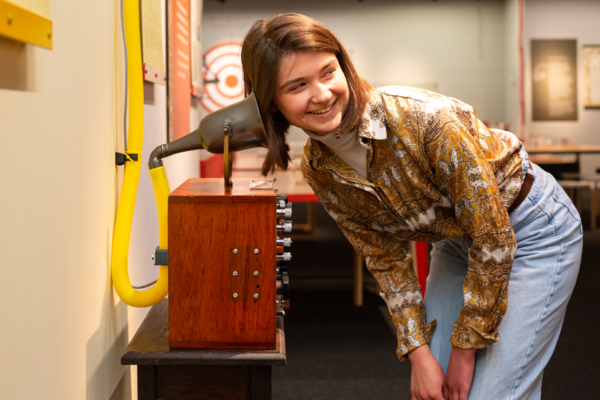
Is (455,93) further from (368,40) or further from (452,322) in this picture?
(452,322)

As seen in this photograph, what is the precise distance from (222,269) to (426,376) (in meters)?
0.57

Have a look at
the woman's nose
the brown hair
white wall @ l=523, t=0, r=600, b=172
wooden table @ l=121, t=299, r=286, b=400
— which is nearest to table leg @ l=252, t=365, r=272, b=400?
wooden table @ l=121, t=299, r=286, b=400

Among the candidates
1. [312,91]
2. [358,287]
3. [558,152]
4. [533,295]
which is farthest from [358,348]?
[558,152]

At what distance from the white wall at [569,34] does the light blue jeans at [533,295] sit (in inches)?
304

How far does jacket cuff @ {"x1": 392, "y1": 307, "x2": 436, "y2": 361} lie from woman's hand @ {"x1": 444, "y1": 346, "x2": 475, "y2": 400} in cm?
9

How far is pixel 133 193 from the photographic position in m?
1.37

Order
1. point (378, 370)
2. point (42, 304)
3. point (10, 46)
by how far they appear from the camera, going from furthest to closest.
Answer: point (378, 370) < point (42, 304) < point (10, 46)

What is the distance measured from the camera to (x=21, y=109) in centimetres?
83

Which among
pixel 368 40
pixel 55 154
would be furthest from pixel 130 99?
pixel 368 40

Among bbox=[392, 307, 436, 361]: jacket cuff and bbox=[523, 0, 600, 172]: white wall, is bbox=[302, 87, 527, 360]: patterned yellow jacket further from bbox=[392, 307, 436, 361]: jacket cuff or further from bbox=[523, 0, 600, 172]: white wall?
bbox=[523, 0, 600, 172]: white wall

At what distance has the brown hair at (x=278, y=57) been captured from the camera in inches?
43.2

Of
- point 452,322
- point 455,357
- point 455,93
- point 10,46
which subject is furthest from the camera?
point 455,93

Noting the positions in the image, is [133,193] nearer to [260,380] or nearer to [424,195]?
[260,380]

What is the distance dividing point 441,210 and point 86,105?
2.66 ft
